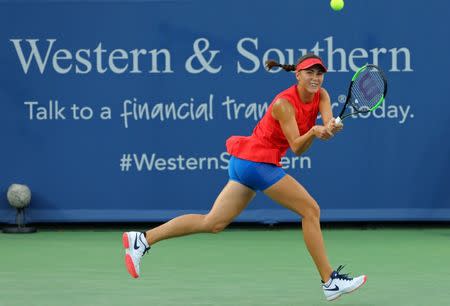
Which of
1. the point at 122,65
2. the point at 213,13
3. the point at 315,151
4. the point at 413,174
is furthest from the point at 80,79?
the point at 413,174

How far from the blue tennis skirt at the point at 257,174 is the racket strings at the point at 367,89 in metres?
0.57

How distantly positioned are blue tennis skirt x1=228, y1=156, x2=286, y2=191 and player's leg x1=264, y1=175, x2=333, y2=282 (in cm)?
4

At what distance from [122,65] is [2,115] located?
3.44 feet

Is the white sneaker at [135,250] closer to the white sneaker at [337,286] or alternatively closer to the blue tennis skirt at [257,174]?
the blue tennis skirt at [257,174]

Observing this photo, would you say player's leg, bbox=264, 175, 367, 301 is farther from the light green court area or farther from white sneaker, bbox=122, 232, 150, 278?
white sneaker, bbox=122, 232, 150, 278

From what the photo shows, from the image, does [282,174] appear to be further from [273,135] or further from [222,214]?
[222,214]

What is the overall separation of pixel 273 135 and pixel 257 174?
23 centimetres

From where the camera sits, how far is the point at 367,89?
20.4ft

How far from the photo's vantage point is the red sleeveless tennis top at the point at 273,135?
6004 mm

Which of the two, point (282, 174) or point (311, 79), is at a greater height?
point (311, 79)

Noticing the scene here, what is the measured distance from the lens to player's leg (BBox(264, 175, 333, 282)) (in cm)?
590

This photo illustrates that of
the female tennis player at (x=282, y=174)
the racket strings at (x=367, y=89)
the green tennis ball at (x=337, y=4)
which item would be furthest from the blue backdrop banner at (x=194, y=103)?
the female tennis player at (x=282, y=174)

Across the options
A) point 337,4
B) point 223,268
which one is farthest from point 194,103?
point 223,268

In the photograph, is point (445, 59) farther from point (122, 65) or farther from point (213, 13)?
point (122, 65)
